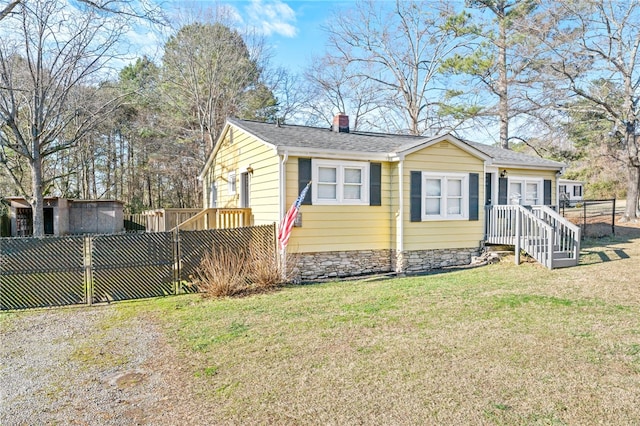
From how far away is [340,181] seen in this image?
31.2 ft

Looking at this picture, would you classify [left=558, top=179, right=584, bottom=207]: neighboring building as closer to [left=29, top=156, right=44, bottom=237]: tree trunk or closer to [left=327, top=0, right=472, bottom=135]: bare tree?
[left=327, top=0, right=472, bottom=135]: bare tree

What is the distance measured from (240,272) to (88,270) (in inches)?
105

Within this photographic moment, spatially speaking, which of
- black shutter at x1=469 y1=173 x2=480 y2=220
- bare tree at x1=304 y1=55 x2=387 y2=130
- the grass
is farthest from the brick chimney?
bare tree at x1=304 y1=55 x2=387 y2=130

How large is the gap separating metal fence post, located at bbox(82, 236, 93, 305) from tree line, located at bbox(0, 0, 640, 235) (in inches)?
232

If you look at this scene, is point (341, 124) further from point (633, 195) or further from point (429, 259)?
point (633, 195)

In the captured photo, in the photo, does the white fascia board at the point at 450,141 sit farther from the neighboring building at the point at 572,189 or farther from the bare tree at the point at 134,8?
the neighboring building at the point at 572,189

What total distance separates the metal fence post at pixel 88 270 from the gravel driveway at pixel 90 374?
886mm

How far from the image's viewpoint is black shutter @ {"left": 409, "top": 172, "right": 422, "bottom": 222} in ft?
32.5

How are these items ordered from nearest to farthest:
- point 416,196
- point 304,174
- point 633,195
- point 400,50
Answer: point 304,174
point 416,196
point 633,195
point 400,50

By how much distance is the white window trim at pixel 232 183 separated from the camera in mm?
12648

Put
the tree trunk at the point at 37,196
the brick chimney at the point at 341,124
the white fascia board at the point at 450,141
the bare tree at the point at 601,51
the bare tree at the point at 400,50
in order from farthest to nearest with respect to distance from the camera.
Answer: the bare tree at the point at 400,50 → the bare tree at the point at 601,51 → the tree trunk at the point at 37,196 → the brick chimney at the point at 341,124 → the white fascia board at the point at 450,141

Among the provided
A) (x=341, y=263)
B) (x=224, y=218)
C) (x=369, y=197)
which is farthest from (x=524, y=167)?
(x=224, y=218)

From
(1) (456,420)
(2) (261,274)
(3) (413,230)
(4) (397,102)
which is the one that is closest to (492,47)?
(4) (397,102)

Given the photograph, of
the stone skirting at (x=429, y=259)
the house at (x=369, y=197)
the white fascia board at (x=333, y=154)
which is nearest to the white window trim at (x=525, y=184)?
the house at (x=369, y=197)
